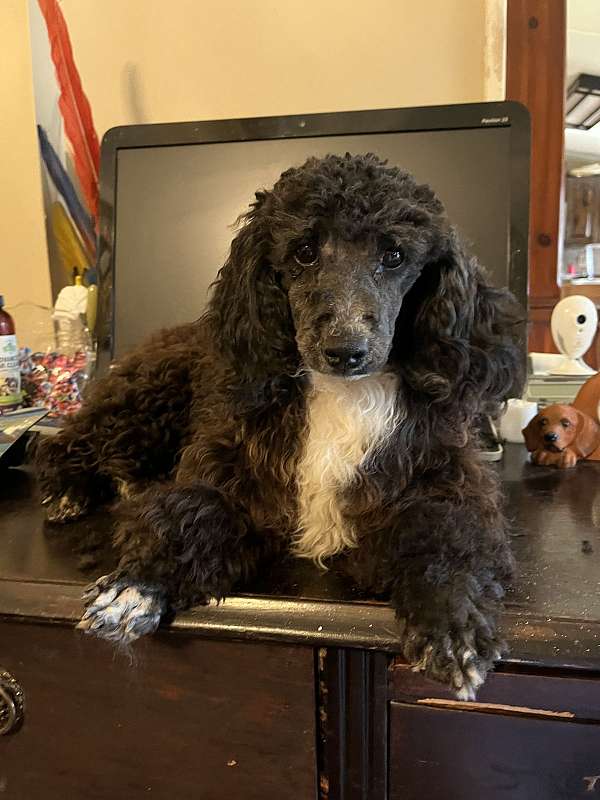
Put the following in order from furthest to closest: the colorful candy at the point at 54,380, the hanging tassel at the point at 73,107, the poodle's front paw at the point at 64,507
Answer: the hanging tassel at the point at 73,107 → the colorful candy at the point at 54,380 → the poodle's front paw at the point at 64,507

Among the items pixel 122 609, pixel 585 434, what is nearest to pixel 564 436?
pixel 585 434

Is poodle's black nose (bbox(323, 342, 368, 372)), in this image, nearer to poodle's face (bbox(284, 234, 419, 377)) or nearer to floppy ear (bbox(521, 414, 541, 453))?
poodle's face (bbox(284, 234, 419, 377))

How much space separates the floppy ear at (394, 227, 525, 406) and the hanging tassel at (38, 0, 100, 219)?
3.34 feet

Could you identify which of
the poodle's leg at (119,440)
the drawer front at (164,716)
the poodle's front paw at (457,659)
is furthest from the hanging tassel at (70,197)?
the poodle's front paw at (457,659)

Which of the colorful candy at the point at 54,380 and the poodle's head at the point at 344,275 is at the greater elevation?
the poodle's head at the point at 344,275

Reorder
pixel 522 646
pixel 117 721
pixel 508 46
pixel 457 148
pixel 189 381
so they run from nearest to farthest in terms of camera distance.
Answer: pixel 522 646, pixel 117 721, pixel 189 381, pixel 457 148, pixel 508 46

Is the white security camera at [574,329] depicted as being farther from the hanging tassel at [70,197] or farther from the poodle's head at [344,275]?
the hanging tassel at [70,197]

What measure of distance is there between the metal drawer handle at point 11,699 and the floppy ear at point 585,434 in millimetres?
937

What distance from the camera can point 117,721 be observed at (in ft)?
2.30

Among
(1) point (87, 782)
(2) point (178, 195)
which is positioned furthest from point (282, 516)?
(2) point (178, 195)

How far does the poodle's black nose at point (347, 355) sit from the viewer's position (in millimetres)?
648

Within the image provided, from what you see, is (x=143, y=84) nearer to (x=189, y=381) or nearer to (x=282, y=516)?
(x=189, y=381)

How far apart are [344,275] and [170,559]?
356 millimetres

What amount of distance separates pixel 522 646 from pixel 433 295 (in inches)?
15.3
